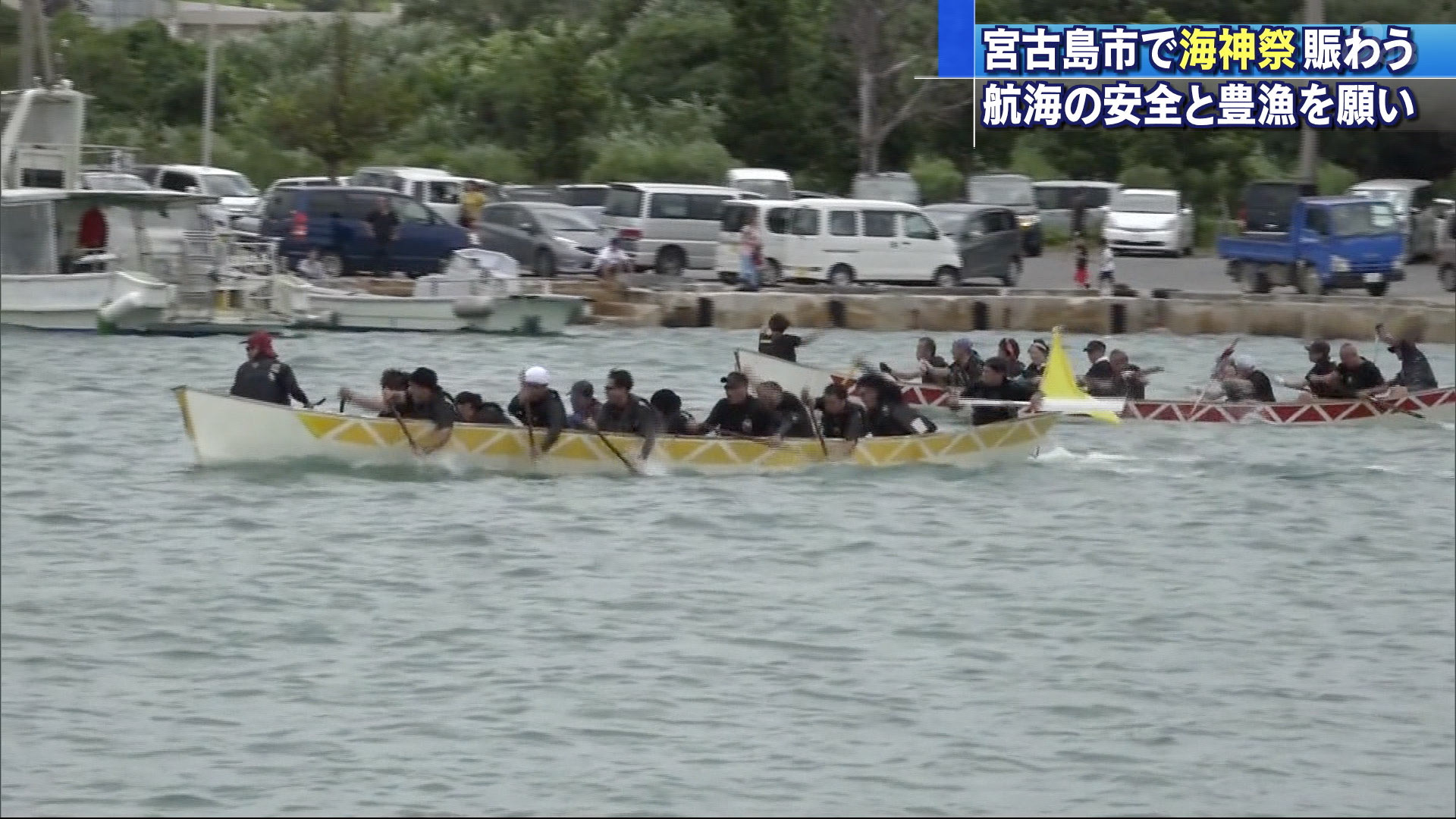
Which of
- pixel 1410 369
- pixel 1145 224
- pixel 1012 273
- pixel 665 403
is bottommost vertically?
pixel 665 403

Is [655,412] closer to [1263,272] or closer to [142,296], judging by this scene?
[142,296]

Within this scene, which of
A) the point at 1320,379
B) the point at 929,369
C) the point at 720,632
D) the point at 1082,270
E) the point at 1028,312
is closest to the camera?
the point at 720,632

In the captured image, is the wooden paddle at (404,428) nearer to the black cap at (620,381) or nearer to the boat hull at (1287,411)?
the black cap at (620,381)

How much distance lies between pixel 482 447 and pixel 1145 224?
26.1 meters

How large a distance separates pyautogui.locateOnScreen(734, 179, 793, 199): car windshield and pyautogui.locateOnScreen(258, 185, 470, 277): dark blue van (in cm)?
948

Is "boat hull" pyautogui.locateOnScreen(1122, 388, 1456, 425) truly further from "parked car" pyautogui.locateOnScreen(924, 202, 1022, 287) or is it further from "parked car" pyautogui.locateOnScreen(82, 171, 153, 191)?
"parked car" pyautogui.locateOnScreen(82, 171, 153, 191)

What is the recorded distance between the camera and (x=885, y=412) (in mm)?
19844

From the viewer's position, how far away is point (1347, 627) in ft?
46.9

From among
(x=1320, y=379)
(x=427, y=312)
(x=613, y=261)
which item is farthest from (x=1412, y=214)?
(x=1320, y=379)

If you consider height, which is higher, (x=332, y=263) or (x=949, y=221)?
(x=949, y=221)

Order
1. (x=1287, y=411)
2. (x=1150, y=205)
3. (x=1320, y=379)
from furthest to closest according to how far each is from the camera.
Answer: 1. (x=1150, y=205)
2. (x=1320, y=379)
3. (x=1287, y=411)

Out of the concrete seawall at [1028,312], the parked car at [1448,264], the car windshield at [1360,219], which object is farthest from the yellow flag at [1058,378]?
the parked car at [1448,264]

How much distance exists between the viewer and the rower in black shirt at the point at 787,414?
755 inches

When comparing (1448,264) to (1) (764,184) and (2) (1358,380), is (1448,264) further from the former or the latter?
(2) (1358,380)
